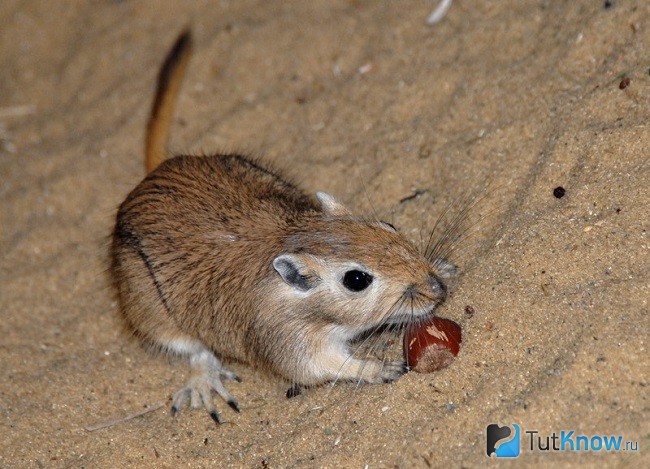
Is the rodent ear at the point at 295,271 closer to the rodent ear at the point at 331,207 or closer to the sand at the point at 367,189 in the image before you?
the rodent ear at the point at 331,207

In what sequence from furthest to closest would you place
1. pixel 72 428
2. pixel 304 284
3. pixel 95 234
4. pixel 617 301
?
1. pixel 95 234
2. pixel 72 428
3. pixel 304 284
4. pixel 617 301

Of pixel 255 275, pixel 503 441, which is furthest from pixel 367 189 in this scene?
pixel 503 441

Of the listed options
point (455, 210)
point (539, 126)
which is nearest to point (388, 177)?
point (455, 210)

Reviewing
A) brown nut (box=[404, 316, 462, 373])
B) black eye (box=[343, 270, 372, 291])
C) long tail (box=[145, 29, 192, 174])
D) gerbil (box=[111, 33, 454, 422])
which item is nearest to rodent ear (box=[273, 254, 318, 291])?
gerbil (box=[111, 33, 454, 422])

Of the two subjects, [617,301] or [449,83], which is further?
[449,83]

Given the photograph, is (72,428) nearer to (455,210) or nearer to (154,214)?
(154,214)

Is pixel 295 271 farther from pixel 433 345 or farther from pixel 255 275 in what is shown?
Answer: pixel 433 345

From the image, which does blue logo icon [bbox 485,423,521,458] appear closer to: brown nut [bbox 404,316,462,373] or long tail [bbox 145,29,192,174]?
brown nut [bbox 404,316,462,373]
